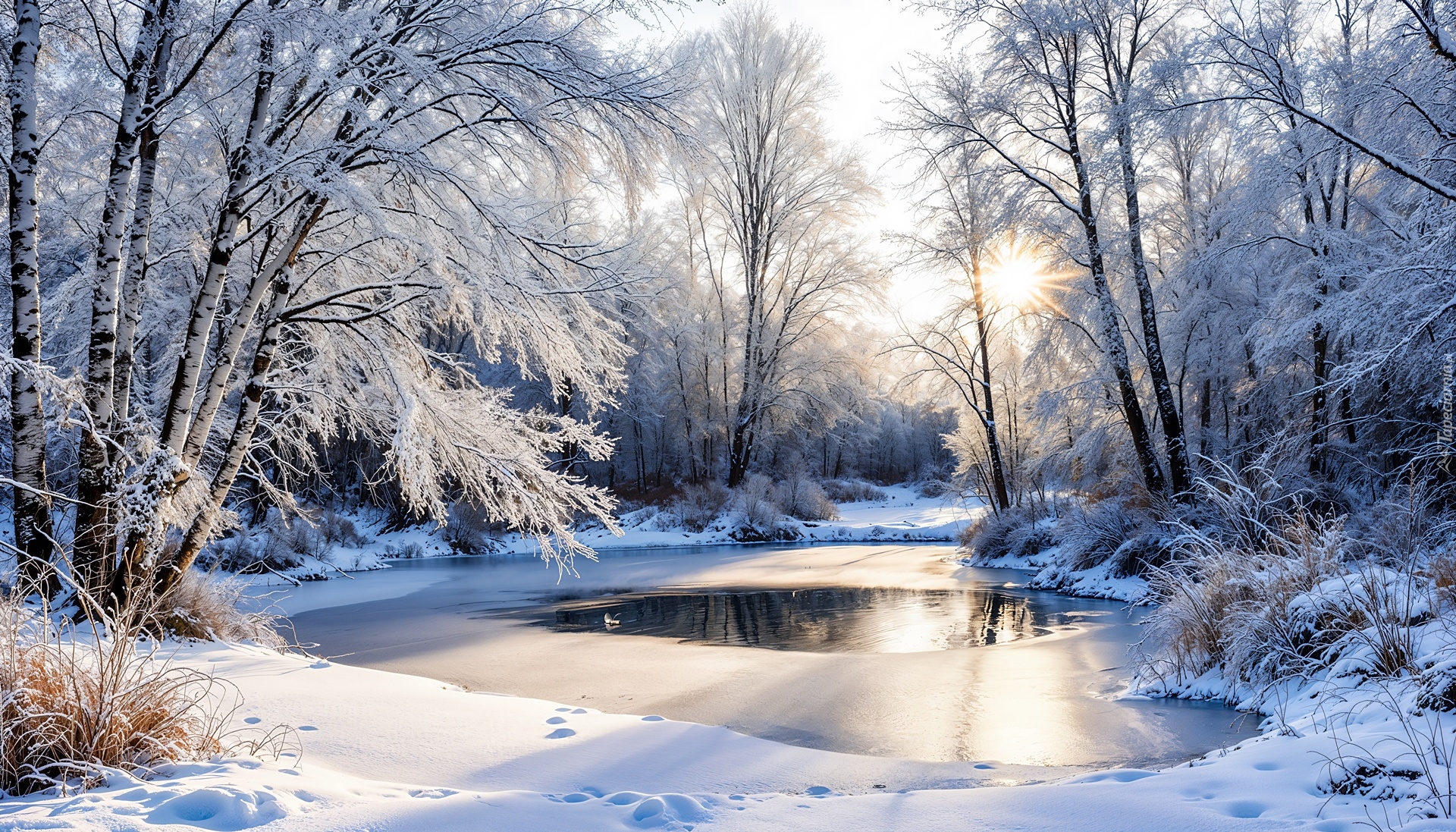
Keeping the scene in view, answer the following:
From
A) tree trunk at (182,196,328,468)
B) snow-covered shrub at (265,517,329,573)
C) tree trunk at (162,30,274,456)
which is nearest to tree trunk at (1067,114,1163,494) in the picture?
tree trunk at (182,196,328,468)

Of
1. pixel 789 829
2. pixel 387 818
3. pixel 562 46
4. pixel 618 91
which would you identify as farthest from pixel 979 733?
pixel 562 46

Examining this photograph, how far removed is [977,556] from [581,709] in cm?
1297

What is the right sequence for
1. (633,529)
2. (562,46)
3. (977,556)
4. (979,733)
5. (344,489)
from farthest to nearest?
(344,489)
(633,529)
(977,556)
(562,46)
(979,733)

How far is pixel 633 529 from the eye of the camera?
24.2 meters

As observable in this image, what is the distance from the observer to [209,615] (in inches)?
243

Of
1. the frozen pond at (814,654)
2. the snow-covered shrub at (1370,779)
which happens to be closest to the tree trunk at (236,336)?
the frozen pond at (814,654)

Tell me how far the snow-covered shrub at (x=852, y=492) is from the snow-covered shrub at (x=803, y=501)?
999cm

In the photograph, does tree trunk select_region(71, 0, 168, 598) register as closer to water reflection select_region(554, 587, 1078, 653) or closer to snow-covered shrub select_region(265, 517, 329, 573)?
water reflection select_region(554, 587, 1078, 653)

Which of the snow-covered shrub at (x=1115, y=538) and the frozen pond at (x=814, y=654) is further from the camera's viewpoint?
the snow-covered shrub at (x=1115, y=538)

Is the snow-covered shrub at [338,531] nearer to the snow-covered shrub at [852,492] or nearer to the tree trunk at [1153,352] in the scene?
the tree trunk at [1153,352]

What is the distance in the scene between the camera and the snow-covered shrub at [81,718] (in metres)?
2.57

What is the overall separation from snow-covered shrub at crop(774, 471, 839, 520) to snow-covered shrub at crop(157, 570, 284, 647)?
1924 cm

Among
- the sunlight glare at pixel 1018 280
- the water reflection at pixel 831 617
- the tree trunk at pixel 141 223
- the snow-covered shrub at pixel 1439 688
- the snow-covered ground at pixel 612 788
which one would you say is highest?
the sunlight glare at pixel 1018 280

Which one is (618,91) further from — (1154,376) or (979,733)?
(1154,376)
